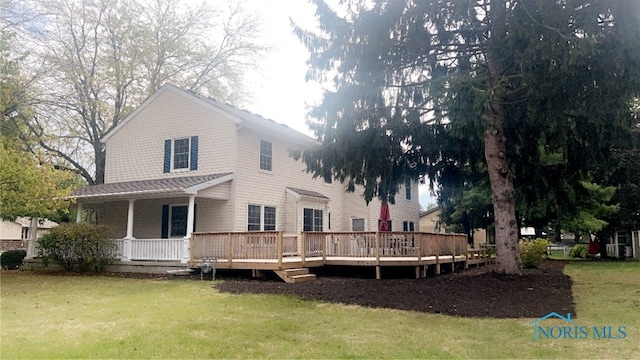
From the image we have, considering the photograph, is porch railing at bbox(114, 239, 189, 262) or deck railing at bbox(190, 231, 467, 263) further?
porch railing at bbox(114, 239, 189, 262)

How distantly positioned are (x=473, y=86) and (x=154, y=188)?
11.1 metres

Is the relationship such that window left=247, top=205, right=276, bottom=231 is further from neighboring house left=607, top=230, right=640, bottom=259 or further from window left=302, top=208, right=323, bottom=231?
neighboring house left=607, top=230, right=640, bottom=259

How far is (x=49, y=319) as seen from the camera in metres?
7.80

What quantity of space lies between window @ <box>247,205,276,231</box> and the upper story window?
278 centimetres

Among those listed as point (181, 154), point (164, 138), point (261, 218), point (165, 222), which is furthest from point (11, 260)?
point (261, 218)

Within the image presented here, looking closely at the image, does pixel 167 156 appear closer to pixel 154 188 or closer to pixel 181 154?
pixel 181 154

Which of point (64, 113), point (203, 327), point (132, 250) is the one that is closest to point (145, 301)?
point (203, 327)

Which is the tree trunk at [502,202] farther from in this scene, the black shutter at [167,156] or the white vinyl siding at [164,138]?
the black shutter at [167,156]

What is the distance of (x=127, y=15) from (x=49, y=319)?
68.2ft

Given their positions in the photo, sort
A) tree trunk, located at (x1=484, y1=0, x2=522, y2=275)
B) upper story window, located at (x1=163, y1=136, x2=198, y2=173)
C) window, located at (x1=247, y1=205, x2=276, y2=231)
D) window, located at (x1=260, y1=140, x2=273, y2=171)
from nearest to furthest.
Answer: tree trunk, located at (x1=484, y1=0, x2=522, y2=275) → window, located at (x1=247, y1=205, x2=276, y2=231) → upper story window, located at (x1=163, y1=136, x2=198, y2=173) → window, located at (x1=260, y1=140, x2=273, y2=171)

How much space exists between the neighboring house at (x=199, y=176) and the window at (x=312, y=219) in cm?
4

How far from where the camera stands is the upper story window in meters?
17.7

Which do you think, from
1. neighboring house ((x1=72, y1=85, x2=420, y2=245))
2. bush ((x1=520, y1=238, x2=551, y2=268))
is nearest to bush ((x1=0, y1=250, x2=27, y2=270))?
neighboring house ((x1=72, y1=85, x2=420, y2=245))

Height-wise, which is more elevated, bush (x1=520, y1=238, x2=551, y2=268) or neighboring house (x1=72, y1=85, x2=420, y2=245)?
neighboring house (x1=72, y1=85, x2=420, y2=245)
